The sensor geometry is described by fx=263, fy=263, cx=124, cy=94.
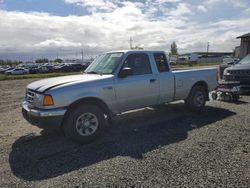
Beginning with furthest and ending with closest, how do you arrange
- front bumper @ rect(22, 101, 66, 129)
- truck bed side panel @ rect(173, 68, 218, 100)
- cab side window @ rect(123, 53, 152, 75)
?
truck bed side panel @ rect(173, 68, 218, 100)
cab side window @ rect(123, 53, 152, 75)
front bumper @ rect(22, 101, 66, 129)

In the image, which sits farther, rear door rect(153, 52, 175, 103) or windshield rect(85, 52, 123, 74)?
rear door rect(153, 52, 175, 103)

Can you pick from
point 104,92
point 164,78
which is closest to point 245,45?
point 164,78

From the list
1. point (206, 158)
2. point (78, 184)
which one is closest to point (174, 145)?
point (206, 158)

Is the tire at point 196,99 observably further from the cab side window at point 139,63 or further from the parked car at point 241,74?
the parked car at point 241,74

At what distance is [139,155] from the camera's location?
4.66 m

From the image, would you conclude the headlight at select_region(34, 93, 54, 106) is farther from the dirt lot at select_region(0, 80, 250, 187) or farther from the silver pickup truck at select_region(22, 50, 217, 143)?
the dirt lot at select_region(0, 80, 250, 187)

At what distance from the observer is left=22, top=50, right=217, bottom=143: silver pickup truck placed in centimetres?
510

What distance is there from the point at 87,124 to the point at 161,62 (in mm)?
2792

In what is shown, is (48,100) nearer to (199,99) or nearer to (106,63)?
(106,63)

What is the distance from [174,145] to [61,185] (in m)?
2.35

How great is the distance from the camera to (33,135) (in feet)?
20.0

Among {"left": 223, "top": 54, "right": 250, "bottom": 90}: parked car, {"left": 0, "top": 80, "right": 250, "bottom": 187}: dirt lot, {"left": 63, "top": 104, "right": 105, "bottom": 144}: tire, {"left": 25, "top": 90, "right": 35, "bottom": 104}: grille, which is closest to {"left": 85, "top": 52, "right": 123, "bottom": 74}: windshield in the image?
{"left": 63, "top": 104, "right": 105, "bottom": 144}: tire

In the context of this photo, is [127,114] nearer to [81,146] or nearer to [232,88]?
[81,146]

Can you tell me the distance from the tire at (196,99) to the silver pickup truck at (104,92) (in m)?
0.03
